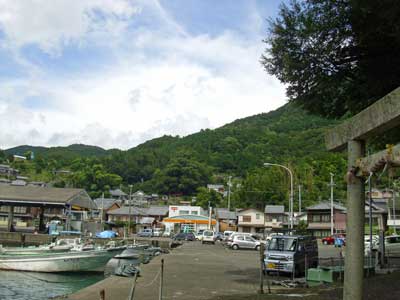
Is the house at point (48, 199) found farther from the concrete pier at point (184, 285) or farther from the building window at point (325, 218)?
the building window at point (325, 218)

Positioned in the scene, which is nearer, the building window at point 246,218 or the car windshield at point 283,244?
the car windshield at point 283,244

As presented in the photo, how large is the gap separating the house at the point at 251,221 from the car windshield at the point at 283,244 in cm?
5885

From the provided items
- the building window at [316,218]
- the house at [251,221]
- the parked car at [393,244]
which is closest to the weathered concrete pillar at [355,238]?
the parked car at [393,244]

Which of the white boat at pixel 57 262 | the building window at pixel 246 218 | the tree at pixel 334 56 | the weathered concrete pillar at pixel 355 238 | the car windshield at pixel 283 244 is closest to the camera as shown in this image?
the weathered concrete pillar at pixel 355 238

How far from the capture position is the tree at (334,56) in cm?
1270

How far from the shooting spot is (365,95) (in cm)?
1397

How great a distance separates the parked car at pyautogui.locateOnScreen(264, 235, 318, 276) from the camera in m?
19.8

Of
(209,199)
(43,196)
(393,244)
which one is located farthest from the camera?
(209,199)

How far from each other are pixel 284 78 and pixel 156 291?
885 cm

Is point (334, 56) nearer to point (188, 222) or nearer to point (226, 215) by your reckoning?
point (188, 222)

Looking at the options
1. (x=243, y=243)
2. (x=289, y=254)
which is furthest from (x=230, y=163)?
(x=289, y=254)

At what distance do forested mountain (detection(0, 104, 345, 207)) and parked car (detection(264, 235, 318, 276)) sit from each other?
6503cm

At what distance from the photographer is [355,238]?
5.98m

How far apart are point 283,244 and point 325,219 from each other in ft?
159
